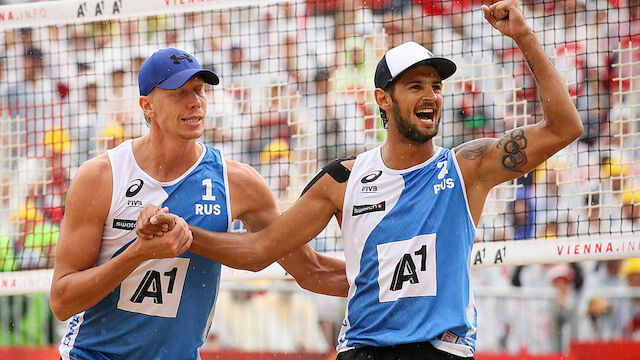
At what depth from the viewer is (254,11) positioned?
959 cm

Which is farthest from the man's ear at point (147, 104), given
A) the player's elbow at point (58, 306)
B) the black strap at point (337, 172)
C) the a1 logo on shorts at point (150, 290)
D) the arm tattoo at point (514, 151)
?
the arm tattoo at point (514, 151)

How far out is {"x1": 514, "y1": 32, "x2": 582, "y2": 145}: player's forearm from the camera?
4.42m

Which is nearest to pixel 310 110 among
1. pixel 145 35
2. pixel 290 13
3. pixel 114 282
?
pixel 290 13

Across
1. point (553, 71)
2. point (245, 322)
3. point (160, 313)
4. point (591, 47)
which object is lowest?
point (245, 322)

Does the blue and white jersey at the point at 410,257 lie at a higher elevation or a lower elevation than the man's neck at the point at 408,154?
lower

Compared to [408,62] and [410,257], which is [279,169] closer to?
[408,62]

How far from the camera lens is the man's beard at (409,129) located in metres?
4.82

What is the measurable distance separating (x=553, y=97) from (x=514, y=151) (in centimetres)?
40

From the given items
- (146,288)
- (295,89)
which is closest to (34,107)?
(295,89)

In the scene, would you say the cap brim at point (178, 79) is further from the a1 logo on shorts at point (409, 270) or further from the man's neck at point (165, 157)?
the a1 logo on shorts at point (409, 270)

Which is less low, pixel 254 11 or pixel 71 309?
pixel 254 11

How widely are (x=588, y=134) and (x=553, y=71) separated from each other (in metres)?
5.91

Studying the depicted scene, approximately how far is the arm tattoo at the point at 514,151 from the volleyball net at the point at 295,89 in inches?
107

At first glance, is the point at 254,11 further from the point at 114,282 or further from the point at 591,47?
the point at 114,282
